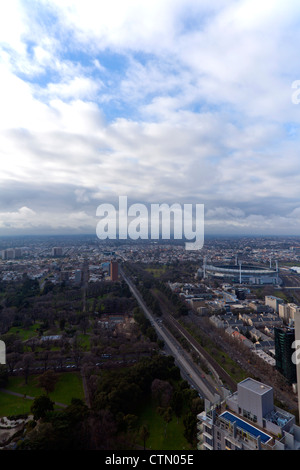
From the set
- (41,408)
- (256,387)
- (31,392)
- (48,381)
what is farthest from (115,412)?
(256,387)

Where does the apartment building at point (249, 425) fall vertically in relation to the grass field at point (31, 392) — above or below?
above

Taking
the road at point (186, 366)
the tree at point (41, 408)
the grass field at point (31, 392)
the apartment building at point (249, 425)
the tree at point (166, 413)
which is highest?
the apartment building at point (249, 425)

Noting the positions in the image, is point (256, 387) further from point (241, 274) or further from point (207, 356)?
point (241, 274)

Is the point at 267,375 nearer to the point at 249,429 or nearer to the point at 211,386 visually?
the point at 211,386

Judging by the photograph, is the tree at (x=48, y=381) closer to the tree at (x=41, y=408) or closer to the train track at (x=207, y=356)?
the tree at (x=41, y=408)

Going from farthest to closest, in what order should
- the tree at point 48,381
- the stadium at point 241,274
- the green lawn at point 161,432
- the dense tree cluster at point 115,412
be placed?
the stadium at point 241,274 → the tree at point 48,381 → the green lawn at point 161,432 → the dense tree cluster at point 115,412

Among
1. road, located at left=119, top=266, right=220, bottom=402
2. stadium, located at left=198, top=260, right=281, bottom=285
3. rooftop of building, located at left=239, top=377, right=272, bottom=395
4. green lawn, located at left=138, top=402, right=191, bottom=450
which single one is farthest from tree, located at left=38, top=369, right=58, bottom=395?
stadium, located at left=198, top=260, right=281, bottom=285

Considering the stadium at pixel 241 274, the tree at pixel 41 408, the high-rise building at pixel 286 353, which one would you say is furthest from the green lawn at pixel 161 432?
the stadium at pixel 241 274
